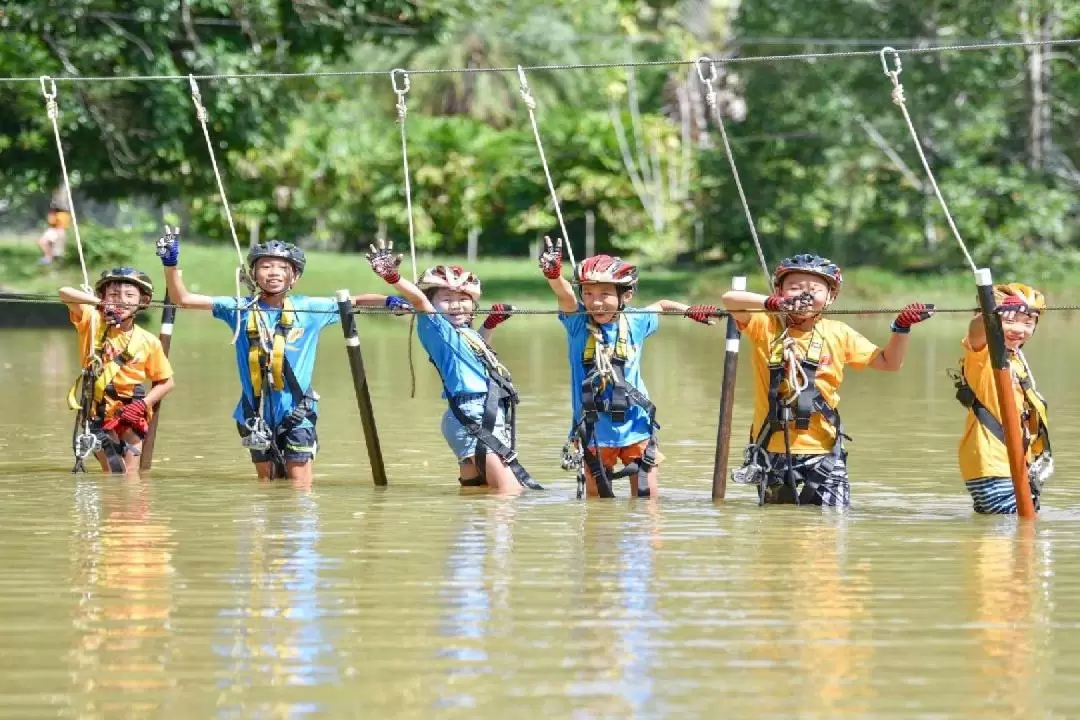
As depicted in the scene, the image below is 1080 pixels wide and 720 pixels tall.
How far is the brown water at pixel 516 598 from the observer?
6859 mm

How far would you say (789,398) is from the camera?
1071 centimetres

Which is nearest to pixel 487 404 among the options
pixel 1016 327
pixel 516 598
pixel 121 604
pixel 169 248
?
pixel 169 248

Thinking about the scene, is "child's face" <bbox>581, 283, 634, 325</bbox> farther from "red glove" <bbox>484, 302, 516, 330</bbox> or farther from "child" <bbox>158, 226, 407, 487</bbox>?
"child" <bbox>158, 226, 407, 487</bbox>

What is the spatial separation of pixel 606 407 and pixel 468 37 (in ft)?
174

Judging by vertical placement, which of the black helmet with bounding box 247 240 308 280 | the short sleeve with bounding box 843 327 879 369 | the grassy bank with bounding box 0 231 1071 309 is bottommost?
the short sleeve with bounding box 843 327 879 369

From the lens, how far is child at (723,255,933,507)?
10.7m

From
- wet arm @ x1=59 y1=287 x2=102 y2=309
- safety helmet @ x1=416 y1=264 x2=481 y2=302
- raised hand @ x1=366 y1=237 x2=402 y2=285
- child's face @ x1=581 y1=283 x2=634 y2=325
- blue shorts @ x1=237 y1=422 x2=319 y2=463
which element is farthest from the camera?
wet arm @ x1=59 y1=287 x2=102 y2=309

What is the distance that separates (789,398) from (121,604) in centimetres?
373

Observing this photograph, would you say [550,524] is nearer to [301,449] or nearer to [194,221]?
[301,449]

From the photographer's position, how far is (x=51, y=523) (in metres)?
10.7

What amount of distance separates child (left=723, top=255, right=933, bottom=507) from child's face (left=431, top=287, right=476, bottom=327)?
1664 mm

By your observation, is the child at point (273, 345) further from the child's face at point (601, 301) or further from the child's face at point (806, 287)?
the child's face at point (806, 287)

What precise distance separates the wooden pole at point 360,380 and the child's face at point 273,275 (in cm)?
30

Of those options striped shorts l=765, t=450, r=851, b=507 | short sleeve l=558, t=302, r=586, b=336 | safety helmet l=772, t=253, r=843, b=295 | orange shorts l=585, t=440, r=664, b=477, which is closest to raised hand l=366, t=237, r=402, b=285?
short sleeve l=558, t=302, r=586, b=336
